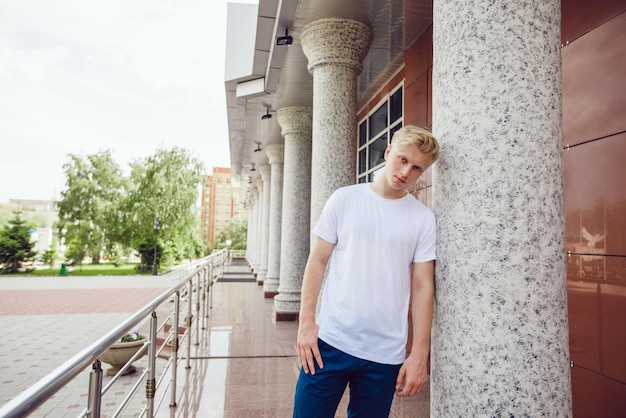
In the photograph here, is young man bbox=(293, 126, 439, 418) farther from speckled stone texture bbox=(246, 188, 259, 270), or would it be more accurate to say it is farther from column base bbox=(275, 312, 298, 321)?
speckled stone texture bbox=(246, 188, 259, 270)

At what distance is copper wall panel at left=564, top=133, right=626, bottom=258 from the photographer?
9.82 feet

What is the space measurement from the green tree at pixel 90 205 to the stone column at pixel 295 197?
105 ft

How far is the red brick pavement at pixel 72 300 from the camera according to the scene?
48.7 feet

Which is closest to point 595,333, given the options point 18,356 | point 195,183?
point 18,356

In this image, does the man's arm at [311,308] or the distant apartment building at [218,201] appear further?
the distant apartment building at [218,201]

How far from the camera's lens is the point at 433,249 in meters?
1.90

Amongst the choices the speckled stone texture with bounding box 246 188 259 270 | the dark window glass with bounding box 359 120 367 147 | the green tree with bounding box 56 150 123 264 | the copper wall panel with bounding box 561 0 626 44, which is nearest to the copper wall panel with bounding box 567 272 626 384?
the copper wall panel with bounding box 561 0 626 44

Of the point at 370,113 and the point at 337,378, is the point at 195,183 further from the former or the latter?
the point at 337,378

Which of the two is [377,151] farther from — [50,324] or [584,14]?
[50,324]

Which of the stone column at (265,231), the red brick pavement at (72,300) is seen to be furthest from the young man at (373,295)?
the stone column at (265,231)

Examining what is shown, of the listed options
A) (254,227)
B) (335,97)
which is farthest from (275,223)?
(254,227)

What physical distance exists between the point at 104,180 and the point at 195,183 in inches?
370

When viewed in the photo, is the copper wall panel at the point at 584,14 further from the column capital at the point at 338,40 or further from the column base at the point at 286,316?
the column base at the point at 286,316

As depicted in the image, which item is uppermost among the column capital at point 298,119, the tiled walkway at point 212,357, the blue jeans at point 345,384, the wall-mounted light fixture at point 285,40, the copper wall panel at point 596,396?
the wall-mounted light fixture at point 285,40
